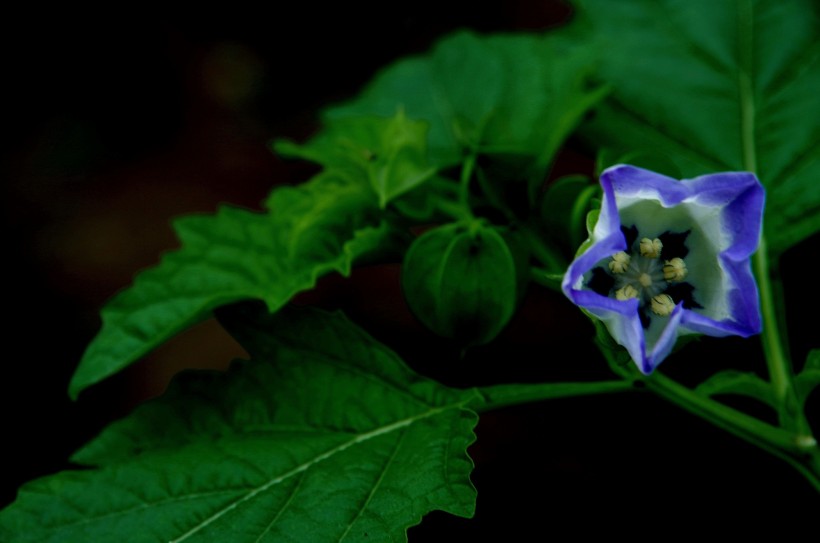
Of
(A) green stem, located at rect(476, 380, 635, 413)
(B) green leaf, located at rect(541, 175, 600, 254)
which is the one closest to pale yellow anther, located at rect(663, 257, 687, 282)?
(B) green leaf, located at rect(541, 175, 600, 254)

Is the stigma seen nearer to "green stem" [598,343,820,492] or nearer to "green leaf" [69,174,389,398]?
"green stem" [598,343,820,492]

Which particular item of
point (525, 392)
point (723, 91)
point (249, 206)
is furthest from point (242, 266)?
point (249, 206)

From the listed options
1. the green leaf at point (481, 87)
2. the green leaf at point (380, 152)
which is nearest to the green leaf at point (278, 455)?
the green leaf at point (380, 152)

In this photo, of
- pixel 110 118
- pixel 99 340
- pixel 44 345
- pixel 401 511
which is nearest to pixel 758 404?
pixel 401 511

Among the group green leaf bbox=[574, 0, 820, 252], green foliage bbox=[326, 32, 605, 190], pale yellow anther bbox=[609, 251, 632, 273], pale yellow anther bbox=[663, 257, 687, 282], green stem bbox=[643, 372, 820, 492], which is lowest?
green stem bbox=[643, 372, 820, 492]

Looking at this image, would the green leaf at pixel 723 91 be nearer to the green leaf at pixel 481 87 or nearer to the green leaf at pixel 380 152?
the green leaf at pixel 481 87

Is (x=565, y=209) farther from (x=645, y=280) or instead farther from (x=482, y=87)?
(x=482, y=87)

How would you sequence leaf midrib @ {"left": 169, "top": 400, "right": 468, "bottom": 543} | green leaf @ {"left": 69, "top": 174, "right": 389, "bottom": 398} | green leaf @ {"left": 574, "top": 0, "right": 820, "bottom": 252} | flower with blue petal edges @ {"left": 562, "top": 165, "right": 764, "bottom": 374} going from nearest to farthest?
flower with blue petal edges @ {"left": 562, "top": 165, "right": 764, "bottom": 374} → leaf midrib @ {"left": 169, "top": 400, "right": 468, "bottom": 543} → green leaf @ {"left": 69, "top": 174, "right": 389, "bottom": 398} → green leaf @ {"left": 574, "top": 0, "right": 820, "bottom": 252}
